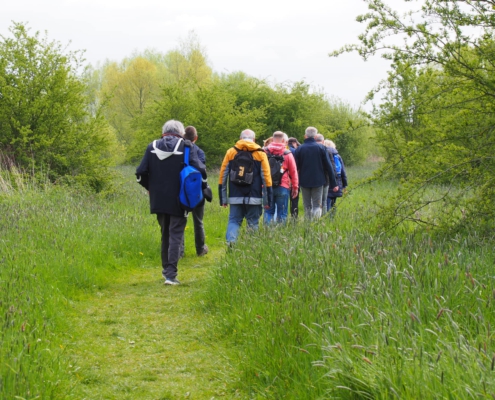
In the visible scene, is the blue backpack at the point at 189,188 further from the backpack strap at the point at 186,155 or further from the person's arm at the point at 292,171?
the person's arm at the point at 292,171

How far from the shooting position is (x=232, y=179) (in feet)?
30.1

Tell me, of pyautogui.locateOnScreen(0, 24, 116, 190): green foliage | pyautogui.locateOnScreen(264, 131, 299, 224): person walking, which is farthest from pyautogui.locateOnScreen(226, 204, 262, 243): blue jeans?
pyautogui.locateOnScreen(0, 24, 116, 190): green foliage

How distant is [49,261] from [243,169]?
3.15m

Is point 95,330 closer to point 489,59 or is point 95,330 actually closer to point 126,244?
point 126,244

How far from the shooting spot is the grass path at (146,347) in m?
4.61

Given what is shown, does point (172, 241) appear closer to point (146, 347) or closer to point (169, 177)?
point (169, 177)

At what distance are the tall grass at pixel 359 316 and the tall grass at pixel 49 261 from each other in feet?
5.21

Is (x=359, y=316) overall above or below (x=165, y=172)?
below

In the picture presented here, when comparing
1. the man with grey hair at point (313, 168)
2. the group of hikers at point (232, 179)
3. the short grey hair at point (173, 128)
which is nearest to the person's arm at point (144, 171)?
the group of hikers at point (232, 179)

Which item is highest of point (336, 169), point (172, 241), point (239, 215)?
point (336, 169)

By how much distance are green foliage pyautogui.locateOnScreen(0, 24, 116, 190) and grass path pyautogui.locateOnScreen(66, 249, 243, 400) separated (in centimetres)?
765

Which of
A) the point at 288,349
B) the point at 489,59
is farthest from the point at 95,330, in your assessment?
the point at 489,59

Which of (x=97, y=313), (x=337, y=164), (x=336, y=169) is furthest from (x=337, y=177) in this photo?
(x=97, y=313)

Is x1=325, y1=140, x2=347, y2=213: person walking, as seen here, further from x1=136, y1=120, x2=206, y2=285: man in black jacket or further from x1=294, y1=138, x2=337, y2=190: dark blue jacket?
x1=136, y1=120, x2=206, y2=285: man in black jacket
